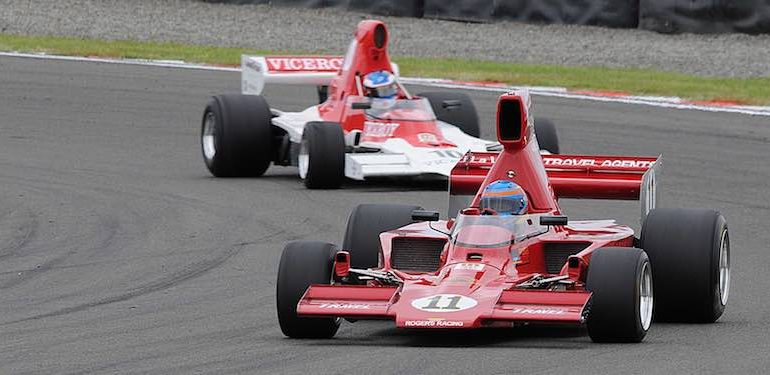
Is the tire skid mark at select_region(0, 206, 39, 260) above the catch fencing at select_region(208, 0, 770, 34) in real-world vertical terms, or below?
below

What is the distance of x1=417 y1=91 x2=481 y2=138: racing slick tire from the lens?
18.4m

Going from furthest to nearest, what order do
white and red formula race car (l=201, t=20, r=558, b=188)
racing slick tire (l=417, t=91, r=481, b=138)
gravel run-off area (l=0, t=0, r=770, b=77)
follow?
1. gravel run-off area (l=0, t=0, r=770, b=77)
2. racing slick tire (l=417, t=91, r=481, b=138)
3. white and red formula race car (l=201, t=20, r=558, b=188)

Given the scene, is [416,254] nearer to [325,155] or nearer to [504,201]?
[504,201]

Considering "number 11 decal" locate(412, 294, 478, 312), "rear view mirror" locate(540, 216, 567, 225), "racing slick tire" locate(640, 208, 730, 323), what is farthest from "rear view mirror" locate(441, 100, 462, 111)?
"number 11 decal" locate(412, 294, 478, 312)

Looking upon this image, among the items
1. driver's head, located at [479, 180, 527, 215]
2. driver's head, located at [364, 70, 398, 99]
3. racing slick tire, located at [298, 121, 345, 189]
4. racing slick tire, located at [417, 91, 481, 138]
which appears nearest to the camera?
driver's head, located at [479, 180, 527, 215]

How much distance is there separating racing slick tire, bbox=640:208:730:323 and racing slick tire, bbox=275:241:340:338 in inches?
70.5

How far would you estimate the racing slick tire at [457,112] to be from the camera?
725 inches

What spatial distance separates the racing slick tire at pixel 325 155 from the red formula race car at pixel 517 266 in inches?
222

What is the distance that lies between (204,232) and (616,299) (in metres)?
5.72

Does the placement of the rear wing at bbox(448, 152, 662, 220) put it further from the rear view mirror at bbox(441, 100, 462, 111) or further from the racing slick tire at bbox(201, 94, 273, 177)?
the rear view mirror at bbox(441, 100, 462, 111)

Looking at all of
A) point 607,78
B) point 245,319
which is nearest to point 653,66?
point 607,78

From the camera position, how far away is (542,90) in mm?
24688

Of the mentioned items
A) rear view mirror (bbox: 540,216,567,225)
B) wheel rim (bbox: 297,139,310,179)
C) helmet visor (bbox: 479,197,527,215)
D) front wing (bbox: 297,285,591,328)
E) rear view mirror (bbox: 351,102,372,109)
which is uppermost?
helmet visor (bbox: 479,197,527,215)

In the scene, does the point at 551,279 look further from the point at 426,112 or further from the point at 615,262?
the point at 426,112
